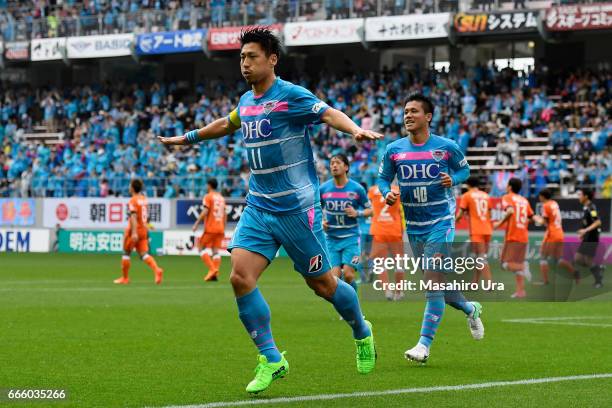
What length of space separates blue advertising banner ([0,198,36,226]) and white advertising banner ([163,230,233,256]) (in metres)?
6.76

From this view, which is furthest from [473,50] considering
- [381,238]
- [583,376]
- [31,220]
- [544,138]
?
[583,376]

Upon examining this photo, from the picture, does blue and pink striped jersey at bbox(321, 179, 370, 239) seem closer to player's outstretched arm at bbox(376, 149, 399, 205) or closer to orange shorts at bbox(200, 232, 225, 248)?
player's outstretched arm at bbox(376, 149, 399, 205)

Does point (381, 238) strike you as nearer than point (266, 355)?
No

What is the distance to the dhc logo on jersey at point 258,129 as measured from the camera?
890cm

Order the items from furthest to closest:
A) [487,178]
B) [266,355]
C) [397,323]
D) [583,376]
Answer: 1. [487,178]
2. [397,323]
3. [583,376]
4. [266,355]

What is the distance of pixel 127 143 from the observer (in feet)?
156

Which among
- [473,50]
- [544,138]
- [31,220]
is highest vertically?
[473,50]

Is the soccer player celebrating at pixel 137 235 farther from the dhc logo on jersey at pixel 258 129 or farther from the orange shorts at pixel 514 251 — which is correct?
the dhc logo on jersey at pixel 258 129

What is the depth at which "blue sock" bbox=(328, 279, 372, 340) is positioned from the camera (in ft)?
30.6

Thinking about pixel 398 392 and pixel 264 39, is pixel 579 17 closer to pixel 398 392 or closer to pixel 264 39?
pixel 264 39

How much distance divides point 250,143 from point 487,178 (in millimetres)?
27465

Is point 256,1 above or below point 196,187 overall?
above

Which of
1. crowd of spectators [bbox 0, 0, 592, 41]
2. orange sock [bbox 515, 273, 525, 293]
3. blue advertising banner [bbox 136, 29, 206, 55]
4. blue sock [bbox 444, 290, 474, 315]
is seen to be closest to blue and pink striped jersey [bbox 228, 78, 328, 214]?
blue sock [bbox 444, 290, 474, 315]

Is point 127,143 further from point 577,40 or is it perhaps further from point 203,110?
point 577,40
